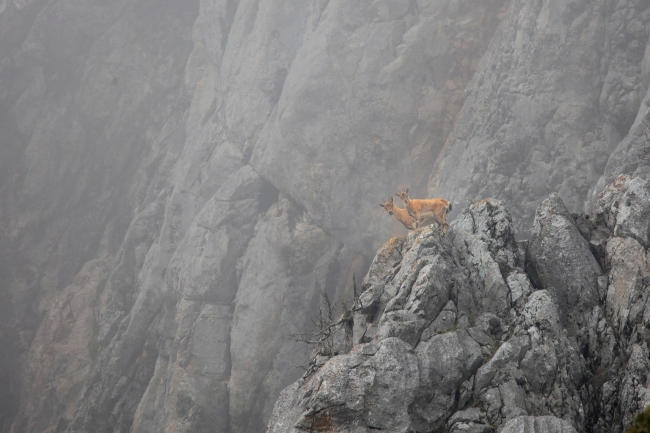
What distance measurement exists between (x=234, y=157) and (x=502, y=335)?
3541cm

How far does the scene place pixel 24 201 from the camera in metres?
57.8

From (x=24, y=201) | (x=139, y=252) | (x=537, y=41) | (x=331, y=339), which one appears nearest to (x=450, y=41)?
(x=537, y=41)

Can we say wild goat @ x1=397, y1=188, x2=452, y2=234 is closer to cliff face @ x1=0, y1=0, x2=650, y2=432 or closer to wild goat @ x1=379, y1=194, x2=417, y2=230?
wild goat @ x1=379, y1=194, x2=417, y2=230

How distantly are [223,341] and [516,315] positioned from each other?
1127 inches

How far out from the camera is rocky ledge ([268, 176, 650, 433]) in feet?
47.3

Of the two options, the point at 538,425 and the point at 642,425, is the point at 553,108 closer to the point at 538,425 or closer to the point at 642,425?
the point at 538,425

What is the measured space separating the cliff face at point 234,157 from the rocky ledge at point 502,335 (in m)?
9.66

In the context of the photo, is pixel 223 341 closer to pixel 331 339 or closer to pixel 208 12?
pixel 331 339

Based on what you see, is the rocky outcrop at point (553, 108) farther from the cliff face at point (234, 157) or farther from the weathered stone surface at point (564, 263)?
the weathered stone surface at point (564, 263)

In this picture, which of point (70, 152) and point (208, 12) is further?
point (70, 152)

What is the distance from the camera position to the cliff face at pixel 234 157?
106 ft

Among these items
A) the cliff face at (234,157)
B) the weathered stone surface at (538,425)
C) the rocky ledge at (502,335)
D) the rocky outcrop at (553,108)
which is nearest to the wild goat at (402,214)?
the rocky ledge at (502,335)

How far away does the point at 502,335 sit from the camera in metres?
16.5

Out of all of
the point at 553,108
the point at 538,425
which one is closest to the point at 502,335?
the point at 538,425
